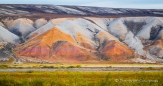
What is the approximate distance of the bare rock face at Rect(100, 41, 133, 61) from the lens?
82.1 m

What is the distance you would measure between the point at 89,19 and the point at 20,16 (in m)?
16.8

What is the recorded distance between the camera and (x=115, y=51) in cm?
8331

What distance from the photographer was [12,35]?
3492 inches

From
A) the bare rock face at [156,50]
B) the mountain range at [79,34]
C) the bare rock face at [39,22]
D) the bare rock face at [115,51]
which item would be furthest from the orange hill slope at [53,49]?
the bare rock face at [156,50]

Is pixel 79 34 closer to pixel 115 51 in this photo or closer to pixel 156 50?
pixel 115 51

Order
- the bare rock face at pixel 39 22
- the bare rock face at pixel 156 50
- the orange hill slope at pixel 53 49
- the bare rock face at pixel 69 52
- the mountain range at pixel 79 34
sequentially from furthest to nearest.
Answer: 1. the bare rock face at pixel 39 22
2. the bare rock face at pixel 156 50
3. the mountain range at pixel 79 34
4. the bare rock face at pixel 69 52
5. the orange hill slope at pixel 53 49

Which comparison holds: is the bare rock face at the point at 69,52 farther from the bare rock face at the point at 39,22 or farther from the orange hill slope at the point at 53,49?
the bare rock face at the point at 39,22

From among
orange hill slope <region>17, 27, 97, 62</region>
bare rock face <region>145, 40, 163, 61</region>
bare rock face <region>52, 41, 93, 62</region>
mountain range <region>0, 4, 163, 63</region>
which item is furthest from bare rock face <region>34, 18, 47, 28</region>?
bare rock face <region>145, 40, 163, 61</region>

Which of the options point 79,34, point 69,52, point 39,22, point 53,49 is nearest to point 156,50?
point 79,34

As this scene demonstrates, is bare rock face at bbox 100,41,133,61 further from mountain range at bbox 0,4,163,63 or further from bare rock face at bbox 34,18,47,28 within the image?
bare rock face at bbox 34,18,47,28

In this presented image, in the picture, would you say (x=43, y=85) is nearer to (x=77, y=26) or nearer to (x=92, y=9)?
(x=77, y=26)

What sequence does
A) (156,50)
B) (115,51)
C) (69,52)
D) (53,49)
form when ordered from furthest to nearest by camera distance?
(156,50) → (115,51) → (53,49) → (69,52)

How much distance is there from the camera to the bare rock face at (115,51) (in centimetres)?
8212

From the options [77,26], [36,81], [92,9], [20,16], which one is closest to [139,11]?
[92,9]
